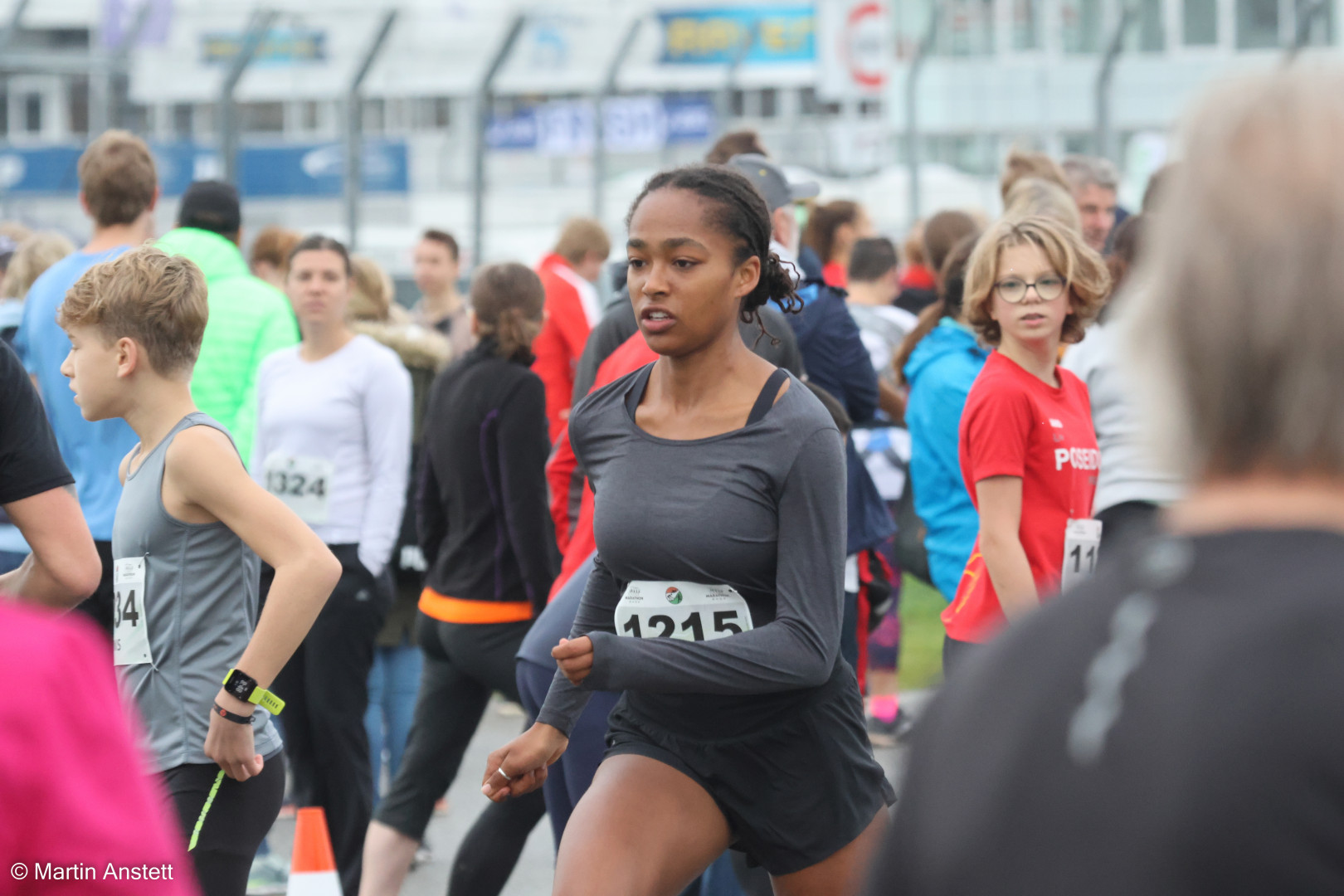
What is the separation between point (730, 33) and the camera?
48906 mm

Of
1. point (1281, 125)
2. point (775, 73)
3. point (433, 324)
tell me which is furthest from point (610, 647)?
point (775, 73)

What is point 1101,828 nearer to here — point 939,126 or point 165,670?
point 165,670

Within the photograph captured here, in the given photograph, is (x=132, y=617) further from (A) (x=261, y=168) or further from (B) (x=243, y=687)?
(A) (x=261, y=168)

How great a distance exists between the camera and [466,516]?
4.95m

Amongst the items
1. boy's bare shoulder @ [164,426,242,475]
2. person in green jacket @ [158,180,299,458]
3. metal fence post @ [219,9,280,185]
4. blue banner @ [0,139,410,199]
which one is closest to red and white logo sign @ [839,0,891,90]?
blue banner @ [0,139,410,199]

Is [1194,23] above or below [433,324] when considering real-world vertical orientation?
above

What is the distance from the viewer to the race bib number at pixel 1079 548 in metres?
3.80

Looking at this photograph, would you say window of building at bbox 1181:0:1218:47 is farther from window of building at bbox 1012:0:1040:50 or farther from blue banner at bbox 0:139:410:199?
blue banner at bbox 0:139:410:199

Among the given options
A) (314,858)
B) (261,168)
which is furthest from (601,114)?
(261,168)

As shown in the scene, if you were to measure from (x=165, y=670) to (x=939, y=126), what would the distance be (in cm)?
1765

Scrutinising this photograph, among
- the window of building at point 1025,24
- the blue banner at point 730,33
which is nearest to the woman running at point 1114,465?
the window of building at point 1025,24

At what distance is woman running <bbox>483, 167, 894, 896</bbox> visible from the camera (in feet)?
9.22

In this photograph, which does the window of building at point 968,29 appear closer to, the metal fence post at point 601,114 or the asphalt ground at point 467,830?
the metal fence post at point 601,114

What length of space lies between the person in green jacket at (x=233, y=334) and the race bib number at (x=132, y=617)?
2.16 metres
